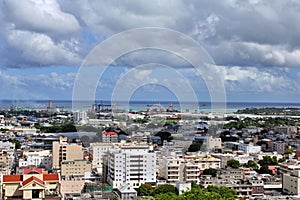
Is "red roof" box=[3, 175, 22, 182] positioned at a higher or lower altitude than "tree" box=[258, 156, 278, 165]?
higher

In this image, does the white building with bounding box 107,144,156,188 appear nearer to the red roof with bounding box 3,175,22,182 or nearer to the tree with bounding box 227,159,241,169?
the tree with bounding box 227,159,241,169

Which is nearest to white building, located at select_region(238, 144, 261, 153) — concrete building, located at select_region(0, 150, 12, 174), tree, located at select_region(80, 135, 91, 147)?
tree, located at select_region(80, 135, 91, 147)

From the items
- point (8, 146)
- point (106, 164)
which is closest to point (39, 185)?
point (106, 164)

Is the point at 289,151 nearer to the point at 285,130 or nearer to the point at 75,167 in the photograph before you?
the point at 285,130

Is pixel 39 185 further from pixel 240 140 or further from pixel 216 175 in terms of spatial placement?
pixel 240 140

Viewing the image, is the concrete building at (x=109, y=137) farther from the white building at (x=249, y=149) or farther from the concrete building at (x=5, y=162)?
the concrete building at (x=5, y=162)

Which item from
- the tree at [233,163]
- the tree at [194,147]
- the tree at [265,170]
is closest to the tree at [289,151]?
the tree at [194,147]
